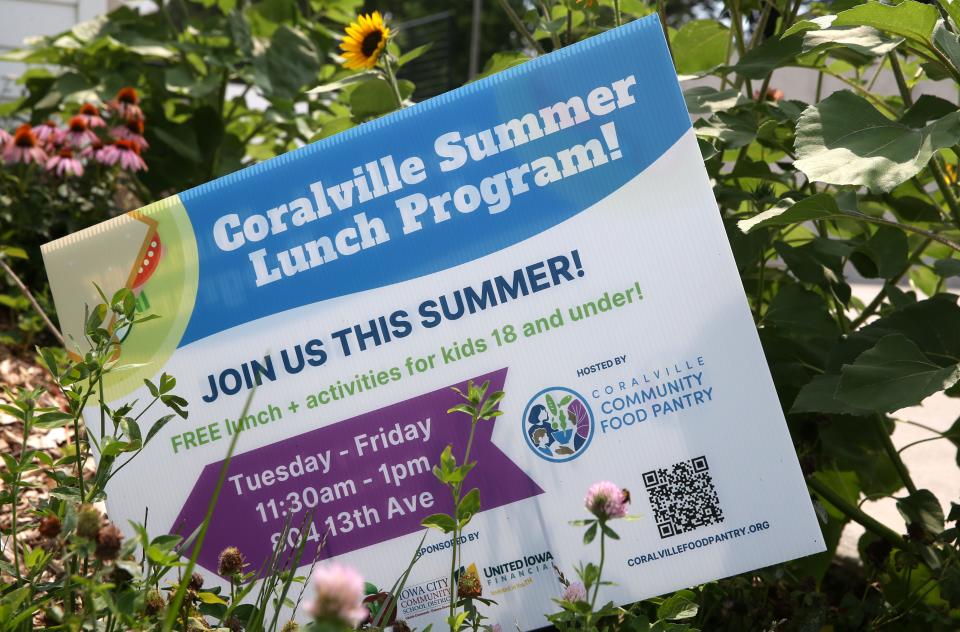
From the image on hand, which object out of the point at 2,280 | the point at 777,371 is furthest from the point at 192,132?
the point at 777,371

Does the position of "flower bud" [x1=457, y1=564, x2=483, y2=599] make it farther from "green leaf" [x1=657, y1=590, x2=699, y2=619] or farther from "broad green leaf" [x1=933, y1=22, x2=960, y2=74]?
"broad green leaf" [x1=933, y1=22, x2=960, y2=74]

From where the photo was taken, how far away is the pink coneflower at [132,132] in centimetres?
333

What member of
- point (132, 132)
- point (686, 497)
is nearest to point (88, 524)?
point (686, 497)

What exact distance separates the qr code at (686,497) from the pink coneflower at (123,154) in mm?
2458

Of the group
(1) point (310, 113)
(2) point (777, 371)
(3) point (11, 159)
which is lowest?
(2) point (777, 371)

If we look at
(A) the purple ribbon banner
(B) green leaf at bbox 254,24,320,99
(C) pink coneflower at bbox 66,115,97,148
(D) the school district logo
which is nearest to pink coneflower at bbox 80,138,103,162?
(C) pink coneflower at bbox 66,115,97,148

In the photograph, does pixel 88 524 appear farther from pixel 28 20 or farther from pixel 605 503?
pixel 28 20

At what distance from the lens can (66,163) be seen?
318 centimetres

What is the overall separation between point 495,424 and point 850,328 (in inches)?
35.9

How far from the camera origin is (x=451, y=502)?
142 centimetres

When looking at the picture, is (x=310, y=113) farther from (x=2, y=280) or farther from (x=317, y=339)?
(x=317, y=339)

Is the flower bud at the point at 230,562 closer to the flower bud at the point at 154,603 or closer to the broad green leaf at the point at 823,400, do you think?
the flower bud at the point at 154,603

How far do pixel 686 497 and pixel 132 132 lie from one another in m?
2.70

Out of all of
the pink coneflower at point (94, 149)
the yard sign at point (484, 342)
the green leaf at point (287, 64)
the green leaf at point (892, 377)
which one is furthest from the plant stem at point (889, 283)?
the pink coneflower at point (94, 149)
